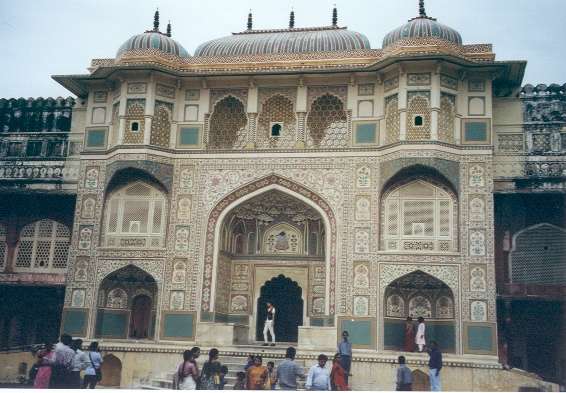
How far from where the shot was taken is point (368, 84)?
15750 mm

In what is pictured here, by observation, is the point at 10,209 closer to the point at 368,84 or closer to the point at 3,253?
the point at 3,253

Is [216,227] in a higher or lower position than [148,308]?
higher

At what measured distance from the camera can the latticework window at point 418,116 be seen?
582 inches

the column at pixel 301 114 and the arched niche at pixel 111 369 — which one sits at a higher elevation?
the column at pixel 301 114

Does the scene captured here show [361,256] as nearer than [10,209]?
Yes

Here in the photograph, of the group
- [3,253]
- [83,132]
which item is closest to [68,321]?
[3,253]

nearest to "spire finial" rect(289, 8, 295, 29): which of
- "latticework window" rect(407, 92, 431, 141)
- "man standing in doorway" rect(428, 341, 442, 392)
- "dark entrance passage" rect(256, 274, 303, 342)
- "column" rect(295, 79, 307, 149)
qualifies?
"column" rect(295, 79, 307, 149)

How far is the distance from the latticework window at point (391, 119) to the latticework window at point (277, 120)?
2058 millimetres

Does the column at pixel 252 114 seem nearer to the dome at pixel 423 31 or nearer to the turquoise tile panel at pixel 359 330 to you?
the dome at pixel 423 31

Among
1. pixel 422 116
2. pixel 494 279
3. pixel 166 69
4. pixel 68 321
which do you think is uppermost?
pixel 166 69

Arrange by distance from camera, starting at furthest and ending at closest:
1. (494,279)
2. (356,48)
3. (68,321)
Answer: (356,48) < (68,321) < (494,279)

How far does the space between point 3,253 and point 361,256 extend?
8.63 meters

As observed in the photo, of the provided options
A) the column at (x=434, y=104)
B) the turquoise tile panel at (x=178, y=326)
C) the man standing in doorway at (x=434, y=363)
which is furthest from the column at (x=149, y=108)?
the man standing in doorway at (x=434, y=363)

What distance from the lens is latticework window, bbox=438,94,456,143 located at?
48.8 ft
